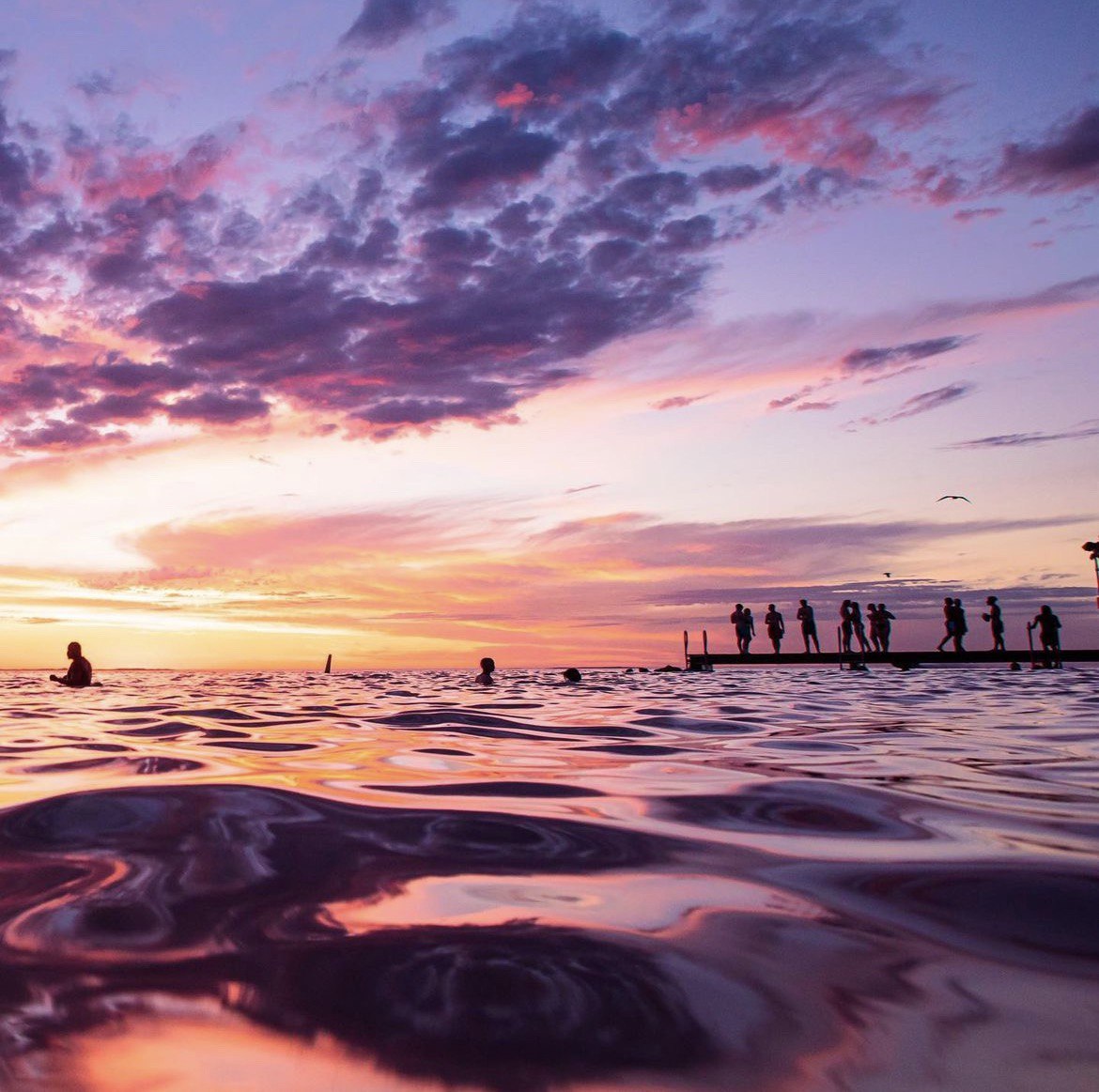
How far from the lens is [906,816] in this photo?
3.31 m

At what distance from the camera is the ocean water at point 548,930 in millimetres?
1315

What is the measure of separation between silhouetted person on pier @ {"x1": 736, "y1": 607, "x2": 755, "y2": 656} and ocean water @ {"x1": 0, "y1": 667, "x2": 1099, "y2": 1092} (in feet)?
90.1

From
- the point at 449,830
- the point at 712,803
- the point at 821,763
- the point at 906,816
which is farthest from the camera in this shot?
the point at 821,763

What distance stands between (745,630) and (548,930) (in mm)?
30941

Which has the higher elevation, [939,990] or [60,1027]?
[60,1027]

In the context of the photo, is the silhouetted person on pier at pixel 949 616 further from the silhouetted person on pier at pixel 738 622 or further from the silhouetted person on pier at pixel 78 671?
the silhouetted person on pier at pixel 78 671

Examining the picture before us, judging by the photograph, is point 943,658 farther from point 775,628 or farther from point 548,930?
point 548,930

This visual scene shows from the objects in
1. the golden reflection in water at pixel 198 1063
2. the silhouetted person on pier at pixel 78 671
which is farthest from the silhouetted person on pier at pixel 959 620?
the golden reflection in water at pixel 198 1063

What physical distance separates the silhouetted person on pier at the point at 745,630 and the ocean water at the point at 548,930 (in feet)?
90.1

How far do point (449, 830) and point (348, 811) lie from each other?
0.55m

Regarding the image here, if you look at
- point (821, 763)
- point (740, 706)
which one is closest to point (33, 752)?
point (821, 763)

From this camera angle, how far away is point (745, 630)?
104 ft

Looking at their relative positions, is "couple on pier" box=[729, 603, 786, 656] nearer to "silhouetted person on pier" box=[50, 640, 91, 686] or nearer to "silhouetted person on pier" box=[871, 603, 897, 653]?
"silhouetted person on pier" box=[871, 603, 897, 653]

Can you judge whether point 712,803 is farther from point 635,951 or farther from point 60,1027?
point 60,1027
